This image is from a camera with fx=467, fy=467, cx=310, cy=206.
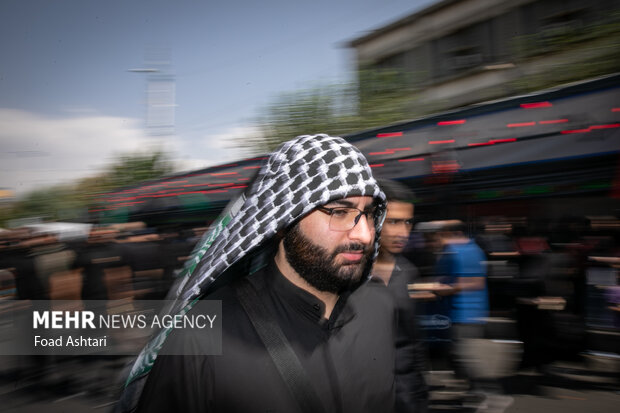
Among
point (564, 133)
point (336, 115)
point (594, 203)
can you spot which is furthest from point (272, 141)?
Result: point (564, 133)

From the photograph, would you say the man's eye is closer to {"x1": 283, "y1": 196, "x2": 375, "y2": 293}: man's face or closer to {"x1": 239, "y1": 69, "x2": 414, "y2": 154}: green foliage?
{"x1": 283, "y1": 196, "x2": 375, "y2": 293}: man's face

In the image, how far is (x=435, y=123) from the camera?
555 cm

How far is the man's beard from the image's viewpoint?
1.47 metres

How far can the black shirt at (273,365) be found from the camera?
1.21 meters

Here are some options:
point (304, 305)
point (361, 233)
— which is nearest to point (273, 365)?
point (304, 305)

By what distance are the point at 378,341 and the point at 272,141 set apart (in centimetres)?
1725

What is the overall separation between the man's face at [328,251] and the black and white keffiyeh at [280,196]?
5 cm

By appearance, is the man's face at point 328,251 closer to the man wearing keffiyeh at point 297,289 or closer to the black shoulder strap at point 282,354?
the man wearing keffiyeh at point 297,289

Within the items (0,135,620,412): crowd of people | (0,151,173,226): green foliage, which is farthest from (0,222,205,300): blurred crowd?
(0,151,173,226): green foliage

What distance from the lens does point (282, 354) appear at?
133cm

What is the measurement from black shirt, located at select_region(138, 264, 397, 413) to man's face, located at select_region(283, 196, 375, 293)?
7 cm

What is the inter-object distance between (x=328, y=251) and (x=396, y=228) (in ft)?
6.03

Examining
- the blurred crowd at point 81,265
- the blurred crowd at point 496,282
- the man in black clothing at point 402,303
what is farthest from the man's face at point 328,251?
the blurred crowd at point 81,265

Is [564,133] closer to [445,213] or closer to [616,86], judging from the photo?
[616,86]
